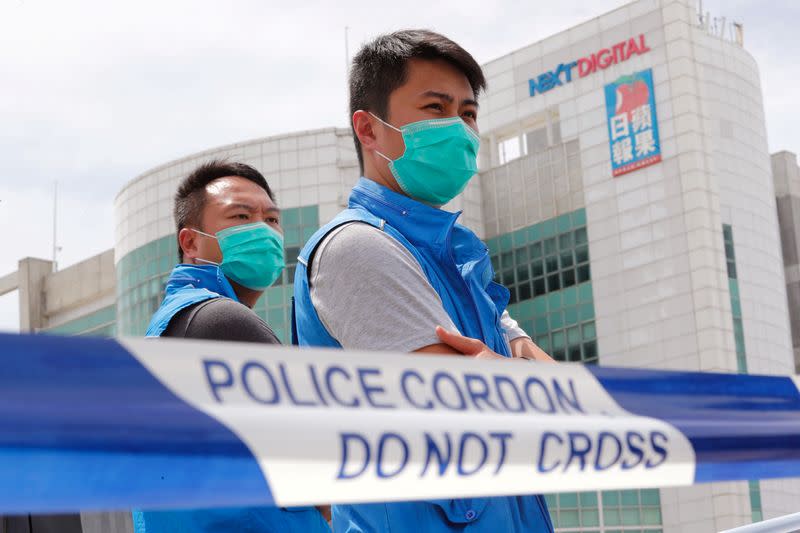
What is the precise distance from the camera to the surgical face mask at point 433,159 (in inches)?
111

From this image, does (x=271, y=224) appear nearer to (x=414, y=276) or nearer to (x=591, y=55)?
(x=414, y=276)

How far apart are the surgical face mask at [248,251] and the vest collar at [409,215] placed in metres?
1.63

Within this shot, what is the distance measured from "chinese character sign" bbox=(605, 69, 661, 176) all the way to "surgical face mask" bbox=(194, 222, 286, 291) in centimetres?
3761

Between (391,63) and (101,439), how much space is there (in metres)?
1.75

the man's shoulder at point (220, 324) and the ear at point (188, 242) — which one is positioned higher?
the ear at point (188, 242)

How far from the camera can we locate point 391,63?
2865 millimetres

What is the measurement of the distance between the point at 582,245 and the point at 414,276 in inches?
1618

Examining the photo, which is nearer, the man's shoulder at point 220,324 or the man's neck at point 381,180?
the man's neck at point 381,180

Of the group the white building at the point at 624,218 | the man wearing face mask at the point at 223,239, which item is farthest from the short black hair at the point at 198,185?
the white building at the point at 624,218

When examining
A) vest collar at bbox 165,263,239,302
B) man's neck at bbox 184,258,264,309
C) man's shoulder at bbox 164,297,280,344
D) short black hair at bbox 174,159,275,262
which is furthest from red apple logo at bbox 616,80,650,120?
man's shoulder at bbox 164,297,280,344

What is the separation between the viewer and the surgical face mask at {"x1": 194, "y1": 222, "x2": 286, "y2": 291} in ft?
14.4

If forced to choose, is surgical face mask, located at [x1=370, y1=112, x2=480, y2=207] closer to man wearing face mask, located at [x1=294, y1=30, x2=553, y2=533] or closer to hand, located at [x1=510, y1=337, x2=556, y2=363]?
man wearing face mask, located at [x1=294, y1=30, x2=553, y2=533]

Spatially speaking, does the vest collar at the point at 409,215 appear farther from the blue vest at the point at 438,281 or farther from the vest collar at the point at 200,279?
the vest collar at the point at 200,279

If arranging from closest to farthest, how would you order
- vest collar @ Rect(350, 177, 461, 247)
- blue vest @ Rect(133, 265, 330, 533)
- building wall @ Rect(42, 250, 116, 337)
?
1. vest collar @ Rect(350, 177, 461, 247)
2. blue vest @ Rect(133, 265, 330, 533)
3. building wall @ Rect(42, 250, 116, 337)
